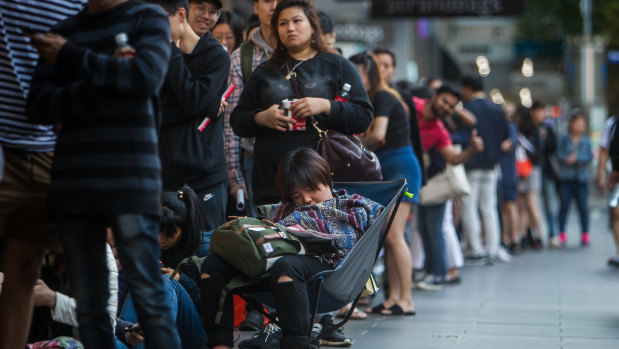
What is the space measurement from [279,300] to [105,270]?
3.81ft

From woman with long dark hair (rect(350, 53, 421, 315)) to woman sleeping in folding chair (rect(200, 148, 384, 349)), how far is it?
80.1 inches

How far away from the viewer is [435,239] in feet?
31.7

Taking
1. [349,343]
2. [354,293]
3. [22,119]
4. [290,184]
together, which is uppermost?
[22,119]

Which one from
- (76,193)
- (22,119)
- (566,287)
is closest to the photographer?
(76,193)

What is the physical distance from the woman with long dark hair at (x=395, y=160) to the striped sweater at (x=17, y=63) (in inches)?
151

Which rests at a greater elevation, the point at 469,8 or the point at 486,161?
the point at 469,8

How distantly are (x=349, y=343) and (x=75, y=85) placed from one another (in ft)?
9.51

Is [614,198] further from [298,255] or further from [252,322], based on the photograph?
[298,255]

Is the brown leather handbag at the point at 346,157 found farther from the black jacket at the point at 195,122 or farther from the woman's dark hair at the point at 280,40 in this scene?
the black jacket at the point at 195,122

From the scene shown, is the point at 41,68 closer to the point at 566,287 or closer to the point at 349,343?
the point at 349,343

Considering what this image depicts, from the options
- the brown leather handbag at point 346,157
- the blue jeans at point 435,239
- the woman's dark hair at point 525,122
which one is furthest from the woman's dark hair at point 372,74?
the woman's dark hair at point 525,122

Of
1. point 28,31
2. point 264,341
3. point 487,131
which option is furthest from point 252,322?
point 487,131

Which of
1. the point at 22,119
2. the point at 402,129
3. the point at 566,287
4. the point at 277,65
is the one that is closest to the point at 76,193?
the point at 22,119

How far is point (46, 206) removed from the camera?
3.90m
